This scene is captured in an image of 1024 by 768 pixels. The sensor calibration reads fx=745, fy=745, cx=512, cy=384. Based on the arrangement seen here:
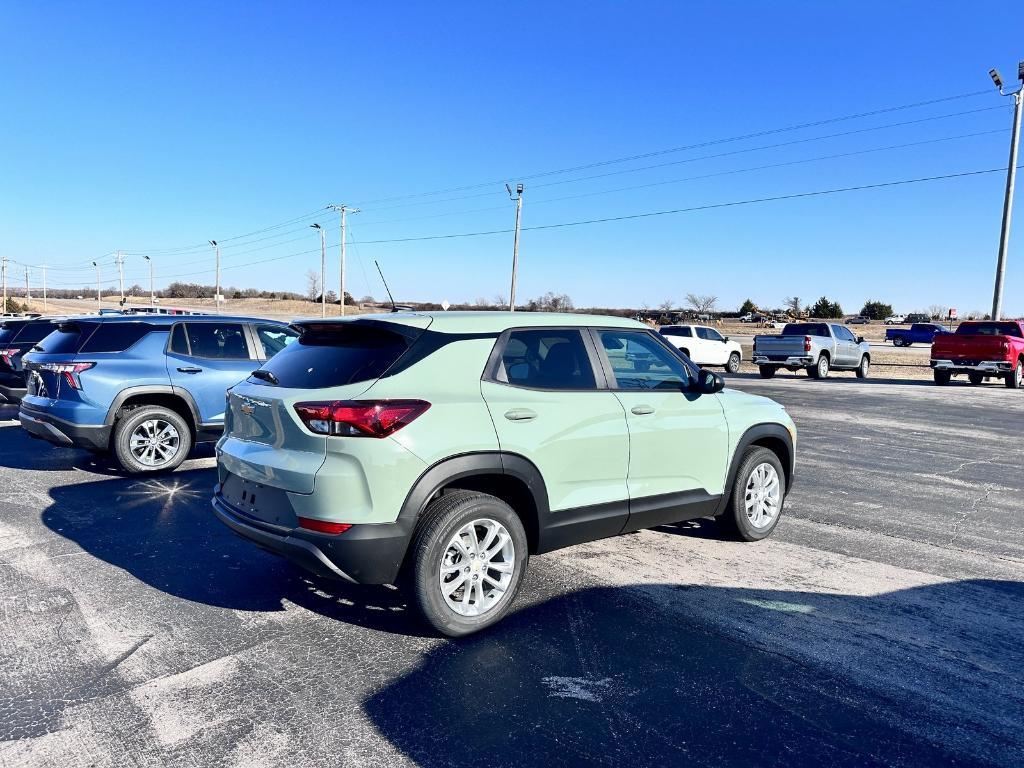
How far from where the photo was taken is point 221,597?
14.7 feet

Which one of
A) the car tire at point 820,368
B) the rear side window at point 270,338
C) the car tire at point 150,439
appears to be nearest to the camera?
the car tire at point 150,439

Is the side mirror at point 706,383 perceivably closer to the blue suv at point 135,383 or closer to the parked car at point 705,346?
the blue suv at point 135,383

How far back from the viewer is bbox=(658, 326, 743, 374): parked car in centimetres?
2814

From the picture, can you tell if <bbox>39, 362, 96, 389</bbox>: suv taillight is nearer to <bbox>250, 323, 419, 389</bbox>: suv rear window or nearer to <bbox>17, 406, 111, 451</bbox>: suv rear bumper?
<bbox>17, 406, 111, 451</bbox>: suv rear bumper

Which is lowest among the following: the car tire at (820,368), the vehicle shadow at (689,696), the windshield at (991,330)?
the vehicle shadow at (689,696)

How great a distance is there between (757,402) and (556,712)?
338 centimetres

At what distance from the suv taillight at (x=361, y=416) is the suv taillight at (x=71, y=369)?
5.07 metres

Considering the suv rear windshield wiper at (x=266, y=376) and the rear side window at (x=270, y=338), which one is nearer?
the suv rear windshield wiper at (x=266, y=376)

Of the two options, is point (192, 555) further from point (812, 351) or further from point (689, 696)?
point (812, 351)

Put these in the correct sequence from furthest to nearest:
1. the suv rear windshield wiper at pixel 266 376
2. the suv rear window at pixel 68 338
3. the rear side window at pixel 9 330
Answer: the rear side window at pixel 9 330
the suv rear window at pixel 68 338
the suv rear windshield wiper at pixel 266 376

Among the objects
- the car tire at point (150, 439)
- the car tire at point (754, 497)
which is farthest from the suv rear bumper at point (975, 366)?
the car tire at point (150, 439)

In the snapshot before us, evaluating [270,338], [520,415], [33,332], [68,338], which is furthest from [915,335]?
[520,415]

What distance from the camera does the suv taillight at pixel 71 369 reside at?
7605mm

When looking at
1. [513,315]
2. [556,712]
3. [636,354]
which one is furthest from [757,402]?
[556,712]
